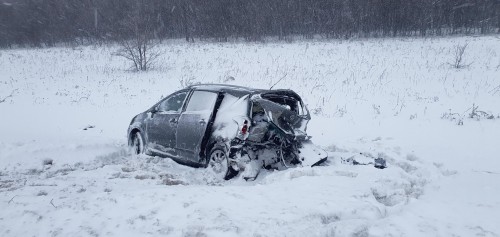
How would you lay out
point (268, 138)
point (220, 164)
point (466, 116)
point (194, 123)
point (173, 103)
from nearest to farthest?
point (268, 138)
point (220, 164)
point (194, 123)
point (173, 103)
point (466, 116)

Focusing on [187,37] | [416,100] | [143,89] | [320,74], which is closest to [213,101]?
[416,100]

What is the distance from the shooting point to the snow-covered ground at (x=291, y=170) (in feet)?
14.3

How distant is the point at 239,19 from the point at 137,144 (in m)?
32.8

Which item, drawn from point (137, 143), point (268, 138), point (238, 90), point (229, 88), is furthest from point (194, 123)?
point (137, 143)

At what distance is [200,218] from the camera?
14.4 ft

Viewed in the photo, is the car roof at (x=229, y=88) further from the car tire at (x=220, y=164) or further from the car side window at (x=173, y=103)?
the car tire at (x=220, y=164)

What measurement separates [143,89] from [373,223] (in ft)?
44.6

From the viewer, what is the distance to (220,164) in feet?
21.4

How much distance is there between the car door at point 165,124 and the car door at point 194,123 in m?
0.22

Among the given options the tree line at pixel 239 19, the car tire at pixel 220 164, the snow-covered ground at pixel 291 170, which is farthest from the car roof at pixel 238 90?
the tree line at pixel 239 19

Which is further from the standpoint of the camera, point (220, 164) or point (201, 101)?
point (201, 101)

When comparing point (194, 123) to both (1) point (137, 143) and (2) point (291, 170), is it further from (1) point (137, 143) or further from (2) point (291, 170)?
(1) point (137, 143)

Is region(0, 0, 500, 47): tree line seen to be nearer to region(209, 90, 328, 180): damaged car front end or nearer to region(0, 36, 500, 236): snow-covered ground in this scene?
region(0, 36, 500, 236): snow-covered ground

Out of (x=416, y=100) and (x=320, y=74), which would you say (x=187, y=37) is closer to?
(x=320, y=74)
